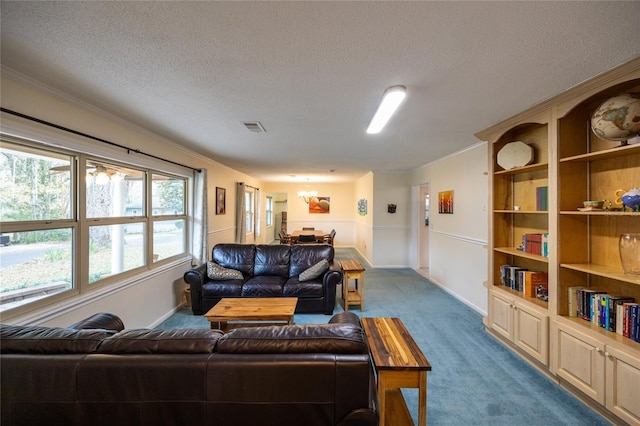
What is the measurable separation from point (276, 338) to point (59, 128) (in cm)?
236

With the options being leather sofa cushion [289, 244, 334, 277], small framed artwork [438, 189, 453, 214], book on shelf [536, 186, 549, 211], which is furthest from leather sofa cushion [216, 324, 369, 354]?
small framed artwork [438, 189, 453, 214]

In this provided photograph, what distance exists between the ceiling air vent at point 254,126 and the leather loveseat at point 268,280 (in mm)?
1993

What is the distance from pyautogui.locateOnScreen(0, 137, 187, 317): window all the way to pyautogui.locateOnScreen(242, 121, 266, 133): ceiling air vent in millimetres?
1456

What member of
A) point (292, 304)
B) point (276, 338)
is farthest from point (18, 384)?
point (292, 304)

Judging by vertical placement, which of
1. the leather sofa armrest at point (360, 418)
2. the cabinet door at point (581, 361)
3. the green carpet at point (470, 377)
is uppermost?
the leather sofa armrest at point (360, 418)

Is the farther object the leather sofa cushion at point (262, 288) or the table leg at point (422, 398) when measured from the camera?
the leather sofa cushion at point (262, 288)

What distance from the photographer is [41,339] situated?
48.8 inches

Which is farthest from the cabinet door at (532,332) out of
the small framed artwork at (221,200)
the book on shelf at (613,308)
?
the small framed artwork at (221,200)

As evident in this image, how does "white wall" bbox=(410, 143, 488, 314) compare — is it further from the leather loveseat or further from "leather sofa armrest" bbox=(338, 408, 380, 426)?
"leather sofa armrest" bbox=(338, 408, 380, 426)

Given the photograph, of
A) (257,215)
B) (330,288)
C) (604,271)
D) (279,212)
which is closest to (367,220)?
(257,215)

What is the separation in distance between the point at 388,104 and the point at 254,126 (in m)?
1.51

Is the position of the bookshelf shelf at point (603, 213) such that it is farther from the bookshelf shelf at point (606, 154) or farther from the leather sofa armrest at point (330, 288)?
the leather sofa armrest at point (330, 288)

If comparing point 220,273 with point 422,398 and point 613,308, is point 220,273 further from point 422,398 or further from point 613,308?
point 613,308

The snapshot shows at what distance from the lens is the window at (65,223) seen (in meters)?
1.87
